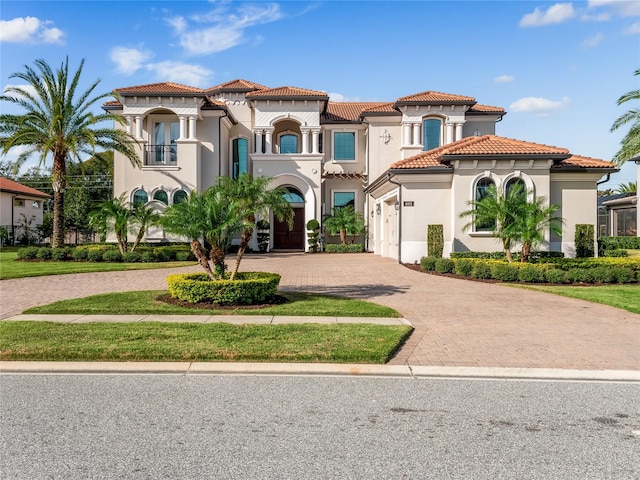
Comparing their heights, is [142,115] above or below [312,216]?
Answer: above

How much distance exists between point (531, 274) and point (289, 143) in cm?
1960

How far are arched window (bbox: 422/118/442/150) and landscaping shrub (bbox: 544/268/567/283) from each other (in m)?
15.5

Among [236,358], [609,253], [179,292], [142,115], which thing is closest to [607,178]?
[609,253]

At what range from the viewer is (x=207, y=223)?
11.3 meters

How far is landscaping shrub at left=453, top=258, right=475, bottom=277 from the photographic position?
17402 millimetres

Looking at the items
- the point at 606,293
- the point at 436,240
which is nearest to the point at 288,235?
the point at 436,240

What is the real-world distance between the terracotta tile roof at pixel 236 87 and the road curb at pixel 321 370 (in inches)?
1075

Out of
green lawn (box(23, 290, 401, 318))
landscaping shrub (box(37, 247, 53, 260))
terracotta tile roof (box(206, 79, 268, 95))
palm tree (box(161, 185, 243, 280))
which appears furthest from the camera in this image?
terracotta tile roof (box(206, 79, 268, 95))

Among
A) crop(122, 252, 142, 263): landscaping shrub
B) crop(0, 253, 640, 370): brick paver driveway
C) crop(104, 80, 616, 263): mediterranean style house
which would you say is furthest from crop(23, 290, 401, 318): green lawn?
crop(104, 80, 616, 263): mediterranean style house

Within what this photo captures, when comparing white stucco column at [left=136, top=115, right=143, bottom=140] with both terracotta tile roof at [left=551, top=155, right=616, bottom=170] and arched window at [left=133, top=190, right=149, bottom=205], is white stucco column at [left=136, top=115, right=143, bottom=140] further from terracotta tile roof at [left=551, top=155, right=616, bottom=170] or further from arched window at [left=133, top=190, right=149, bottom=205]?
terracotta tile roof at [left=551, top=155, right=616, bottom=170]

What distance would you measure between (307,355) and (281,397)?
146 cm

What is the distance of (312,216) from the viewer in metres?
29.6

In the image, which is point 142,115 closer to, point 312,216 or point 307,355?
point 312,216

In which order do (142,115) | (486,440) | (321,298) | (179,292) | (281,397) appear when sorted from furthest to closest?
(142,115), (321,298), (179,292), (281,397), (486,440)
